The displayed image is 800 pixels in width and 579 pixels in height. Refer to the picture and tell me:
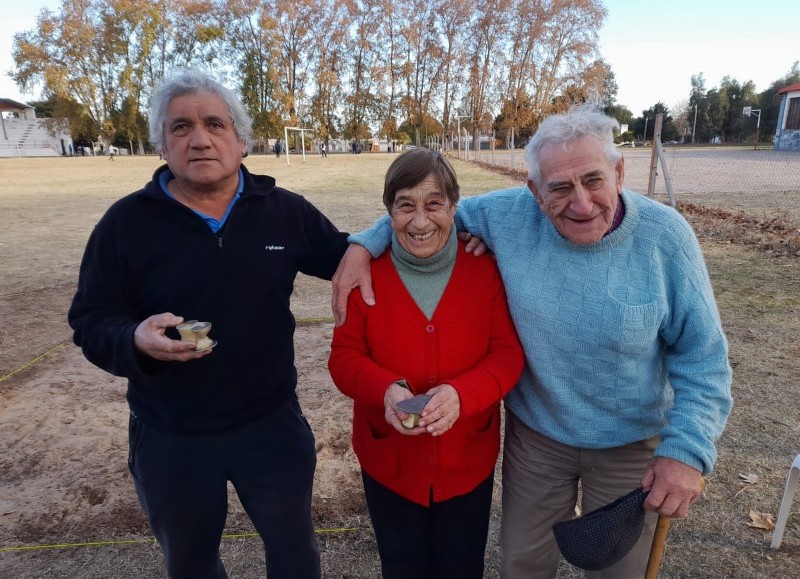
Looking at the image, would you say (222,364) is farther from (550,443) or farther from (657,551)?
(657,551)

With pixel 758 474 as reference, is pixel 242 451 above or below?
above

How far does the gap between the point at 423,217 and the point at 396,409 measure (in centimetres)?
65

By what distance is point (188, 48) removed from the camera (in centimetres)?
6462

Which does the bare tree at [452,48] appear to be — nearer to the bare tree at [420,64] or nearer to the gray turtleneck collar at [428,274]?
the bare tree at [420,64]

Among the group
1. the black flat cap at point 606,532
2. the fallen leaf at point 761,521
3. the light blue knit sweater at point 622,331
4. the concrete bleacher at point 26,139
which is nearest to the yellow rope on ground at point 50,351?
the light blue knit sweater at point 622,331

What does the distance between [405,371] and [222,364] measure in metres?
0.65

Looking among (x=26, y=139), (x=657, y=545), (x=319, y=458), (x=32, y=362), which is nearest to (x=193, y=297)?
(x=657, y=545)

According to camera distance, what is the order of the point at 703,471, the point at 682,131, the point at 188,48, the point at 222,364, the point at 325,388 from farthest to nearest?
1. the point at 682,131
2. the point at 188,48
3. the point at 325,388
4. the point at 222,364
5. the point at 703,471

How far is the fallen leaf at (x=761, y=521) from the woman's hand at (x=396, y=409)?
212 centimetres

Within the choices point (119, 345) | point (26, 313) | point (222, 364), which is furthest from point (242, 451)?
point (26, 313)

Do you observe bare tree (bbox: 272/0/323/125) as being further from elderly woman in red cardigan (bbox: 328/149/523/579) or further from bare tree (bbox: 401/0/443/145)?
elderly woman in red cardigan (bbox: 328/149/523/579)

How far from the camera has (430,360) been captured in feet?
6.23

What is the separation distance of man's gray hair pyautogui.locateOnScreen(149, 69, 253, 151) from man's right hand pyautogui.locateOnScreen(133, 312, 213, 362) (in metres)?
0.66

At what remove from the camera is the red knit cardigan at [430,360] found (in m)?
1.88
